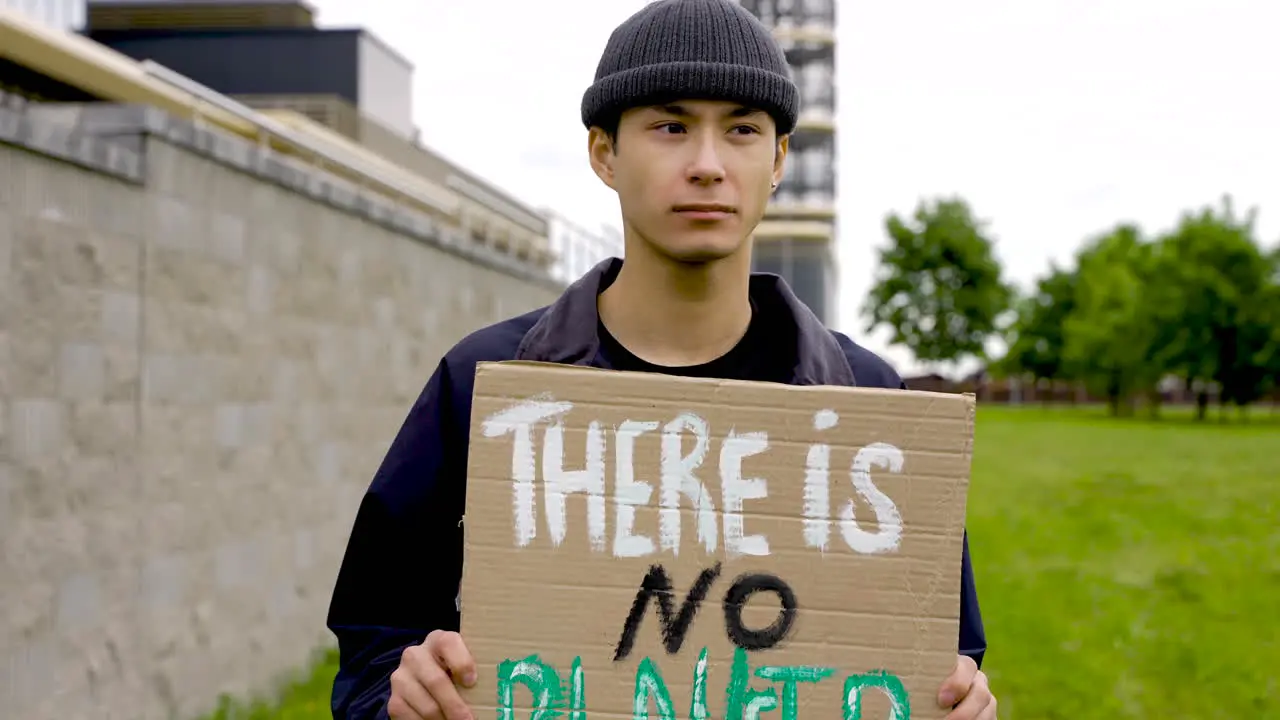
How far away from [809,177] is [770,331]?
141 ft

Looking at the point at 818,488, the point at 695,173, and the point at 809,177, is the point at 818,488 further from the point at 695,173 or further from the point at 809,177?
the point at 809,177

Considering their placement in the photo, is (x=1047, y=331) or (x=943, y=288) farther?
(x=1047, y=331)

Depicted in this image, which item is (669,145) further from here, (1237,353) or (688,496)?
(1237,353)

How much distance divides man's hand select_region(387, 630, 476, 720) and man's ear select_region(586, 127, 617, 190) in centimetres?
78

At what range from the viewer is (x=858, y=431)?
69.9 inches

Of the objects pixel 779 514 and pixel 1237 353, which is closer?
pixel 779 514

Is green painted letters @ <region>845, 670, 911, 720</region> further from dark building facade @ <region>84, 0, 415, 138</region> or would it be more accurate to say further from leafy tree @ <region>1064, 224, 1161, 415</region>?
leafy tree @ <region>1064, 224, 1161, 415</region>

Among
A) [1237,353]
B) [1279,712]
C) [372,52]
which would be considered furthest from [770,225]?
[1279,712]

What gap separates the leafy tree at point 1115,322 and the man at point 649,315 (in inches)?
1923

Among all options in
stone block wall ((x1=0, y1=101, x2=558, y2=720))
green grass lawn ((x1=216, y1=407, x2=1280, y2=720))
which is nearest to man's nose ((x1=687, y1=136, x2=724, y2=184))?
stone block wall ((x1=0, y1=101, x2=558, y2=720))

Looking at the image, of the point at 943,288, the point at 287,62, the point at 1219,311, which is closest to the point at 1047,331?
the point at 943,288

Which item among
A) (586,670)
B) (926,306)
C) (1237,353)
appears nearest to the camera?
(586,670)

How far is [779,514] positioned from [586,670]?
12.9 inches

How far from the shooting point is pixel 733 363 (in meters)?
2.07
